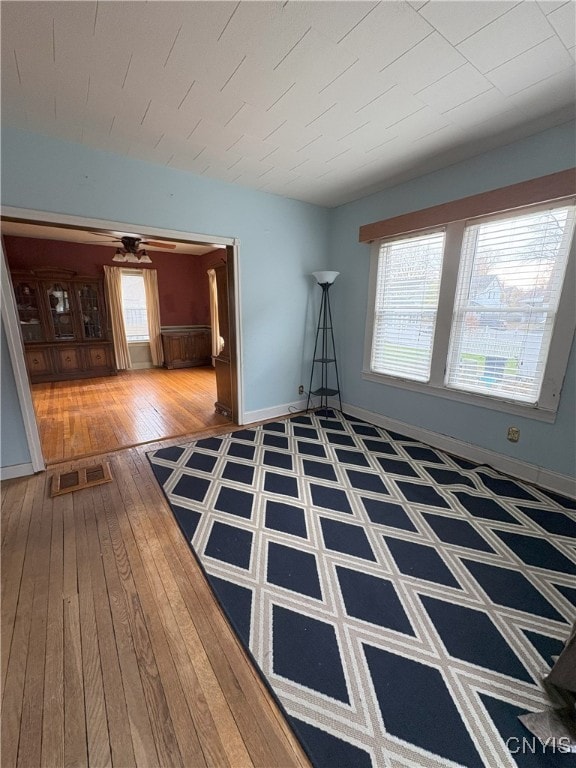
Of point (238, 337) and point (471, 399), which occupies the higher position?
point (238, 337)

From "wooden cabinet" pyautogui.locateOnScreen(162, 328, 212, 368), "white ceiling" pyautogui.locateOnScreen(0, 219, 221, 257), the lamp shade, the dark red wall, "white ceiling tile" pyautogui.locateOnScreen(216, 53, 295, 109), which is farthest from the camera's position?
"wooden cabinet" pyautogui.locateOnScreen(162, 328, 212, 368)

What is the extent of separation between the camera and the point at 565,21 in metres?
1.28

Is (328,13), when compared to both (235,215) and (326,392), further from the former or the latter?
(326,392)

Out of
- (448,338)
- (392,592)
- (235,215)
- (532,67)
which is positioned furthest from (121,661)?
(235,215)

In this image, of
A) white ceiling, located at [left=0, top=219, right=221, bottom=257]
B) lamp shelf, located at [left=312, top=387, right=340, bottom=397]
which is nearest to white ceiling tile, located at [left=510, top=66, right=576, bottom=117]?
lamp shelf, located at [left=312, top=387, right=340, bottom=397]

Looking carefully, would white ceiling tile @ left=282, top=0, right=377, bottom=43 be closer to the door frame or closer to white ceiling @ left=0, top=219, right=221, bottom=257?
the door frame

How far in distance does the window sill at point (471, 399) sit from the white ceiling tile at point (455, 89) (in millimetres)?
2066

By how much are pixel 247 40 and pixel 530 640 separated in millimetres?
2883

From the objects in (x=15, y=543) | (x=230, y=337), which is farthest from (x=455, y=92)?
(x=15, y=543)

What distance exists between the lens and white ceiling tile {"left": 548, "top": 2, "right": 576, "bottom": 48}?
48.6 inches

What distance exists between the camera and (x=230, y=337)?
3.42m

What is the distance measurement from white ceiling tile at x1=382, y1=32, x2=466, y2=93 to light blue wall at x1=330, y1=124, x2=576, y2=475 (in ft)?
3.48

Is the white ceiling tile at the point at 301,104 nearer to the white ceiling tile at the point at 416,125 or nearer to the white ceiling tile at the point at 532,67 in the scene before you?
the white ceiling tile at the point at 416,125

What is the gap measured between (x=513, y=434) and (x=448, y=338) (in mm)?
959
